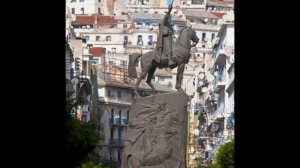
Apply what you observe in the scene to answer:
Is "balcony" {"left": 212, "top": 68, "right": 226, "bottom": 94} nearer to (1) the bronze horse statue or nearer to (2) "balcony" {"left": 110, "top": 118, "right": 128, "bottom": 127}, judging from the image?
(2) "balcony" {"left": 110, "top": 118, "right": 128, "bottom": 127}

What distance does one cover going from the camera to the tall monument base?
35344mm

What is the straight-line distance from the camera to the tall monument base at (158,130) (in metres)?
35.3

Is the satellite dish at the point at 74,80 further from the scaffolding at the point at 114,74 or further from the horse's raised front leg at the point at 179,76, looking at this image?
the horse's raised front leg at the point at 179,76

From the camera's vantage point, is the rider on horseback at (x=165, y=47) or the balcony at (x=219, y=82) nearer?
the rider on horseback at (x=165, y=47)

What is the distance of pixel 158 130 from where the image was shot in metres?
35.4

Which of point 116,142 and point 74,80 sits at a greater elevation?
point 74,80

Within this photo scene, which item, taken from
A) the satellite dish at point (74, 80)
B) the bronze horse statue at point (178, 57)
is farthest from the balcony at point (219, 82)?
the bronze horse statue at point (178, 57)

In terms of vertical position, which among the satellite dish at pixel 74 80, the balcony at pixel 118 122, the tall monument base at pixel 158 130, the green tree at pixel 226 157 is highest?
the tall monument base at pixel 158 130

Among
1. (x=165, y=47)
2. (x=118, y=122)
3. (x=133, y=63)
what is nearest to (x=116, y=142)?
(x=118, y=122)

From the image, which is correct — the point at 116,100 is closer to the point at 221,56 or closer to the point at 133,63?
the point at 221,56

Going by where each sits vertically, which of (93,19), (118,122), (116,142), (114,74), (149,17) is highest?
(149,17)
